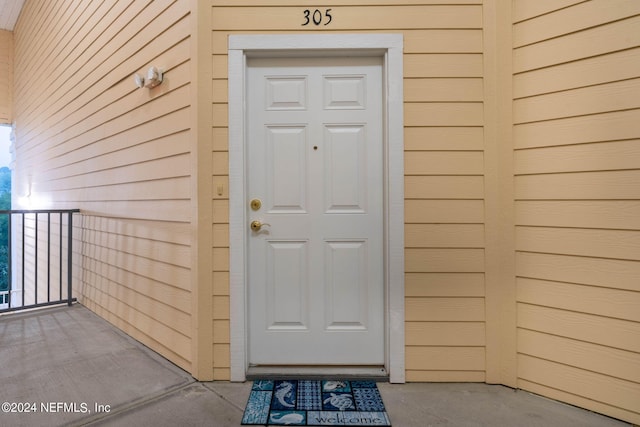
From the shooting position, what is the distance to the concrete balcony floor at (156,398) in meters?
1.45

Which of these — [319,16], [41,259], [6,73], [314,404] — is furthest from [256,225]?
[6,73]

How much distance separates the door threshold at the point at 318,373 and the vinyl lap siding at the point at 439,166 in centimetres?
20

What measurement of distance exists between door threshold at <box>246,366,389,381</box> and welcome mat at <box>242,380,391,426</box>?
26mm

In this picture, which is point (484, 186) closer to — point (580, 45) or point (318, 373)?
point (580, 45)

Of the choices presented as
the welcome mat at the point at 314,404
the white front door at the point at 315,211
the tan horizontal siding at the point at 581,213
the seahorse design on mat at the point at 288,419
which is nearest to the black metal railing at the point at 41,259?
the white front door at the point at 315,211

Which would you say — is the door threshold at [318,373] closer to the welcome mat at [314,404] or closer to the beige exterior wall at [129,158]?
the welcome mat at [314,404]

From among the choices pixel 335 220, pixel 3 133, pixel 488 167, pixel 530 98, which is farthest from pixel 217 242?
pixel 3 133

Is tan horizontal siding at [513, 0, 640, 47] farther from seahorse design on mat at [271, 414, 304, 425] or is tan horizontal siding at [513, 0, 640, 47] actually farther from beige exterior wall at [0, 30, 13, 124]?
beige exterior wall at [0, 30, 13, 124]

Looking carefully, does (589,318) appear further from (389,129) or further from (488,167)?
(389,129)

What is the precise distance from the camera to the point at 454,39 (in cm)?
174

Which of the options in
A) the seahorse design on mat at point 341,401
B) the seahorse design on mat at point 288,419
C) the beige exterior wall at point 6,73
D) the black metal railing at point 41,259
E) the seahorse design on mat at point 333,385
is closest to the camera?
the seahorse design on mat at point 288,419

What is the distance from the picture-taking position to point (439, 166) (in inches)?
69.1

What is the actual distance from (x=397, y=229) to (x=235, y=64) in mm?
1322

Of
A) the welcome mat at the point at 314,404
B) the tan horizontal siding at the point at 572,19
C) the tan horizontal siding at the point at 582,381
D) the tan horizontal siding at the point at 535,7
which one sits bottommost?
the welcome mat at the point at 314,404
